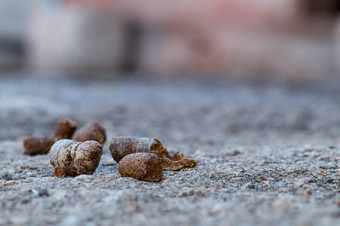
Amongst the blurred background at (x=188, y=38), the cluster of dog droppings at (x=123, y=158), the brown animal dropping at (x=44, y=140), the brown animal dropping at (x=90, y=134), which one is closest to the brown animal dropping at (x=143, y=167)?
the cluster of dog droppings at (x=123, y=158)

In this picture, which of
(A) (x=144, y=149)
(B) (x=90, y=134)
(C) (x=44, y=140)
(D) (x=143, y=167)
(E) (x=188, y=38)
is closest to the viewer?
(D) (x=143, y=167)

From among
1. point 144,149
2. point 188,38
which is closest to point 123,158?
point 144,149

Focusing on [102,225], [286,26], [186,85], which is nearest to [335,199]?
[102,225]

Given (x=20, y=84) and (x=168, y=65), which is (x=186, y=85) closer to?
(x=168, y=65)

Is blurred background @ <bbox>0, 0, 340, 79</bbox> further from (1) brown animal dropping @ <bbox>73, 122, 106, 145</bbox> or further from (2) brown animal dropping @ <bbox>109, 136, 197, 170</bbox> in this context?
(2) brown animal dropping @ <bbox>109, 136, 197, 170</bbox>

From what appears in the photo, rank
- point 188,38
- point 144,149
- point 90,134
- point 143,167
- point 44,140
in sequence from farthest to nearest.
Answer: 1. point 188,38
2. point 44,140
3. point 90,134
4. point 144,149
5. point 143,167

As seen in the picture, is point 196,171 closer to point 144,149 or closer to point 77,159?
point 144,149

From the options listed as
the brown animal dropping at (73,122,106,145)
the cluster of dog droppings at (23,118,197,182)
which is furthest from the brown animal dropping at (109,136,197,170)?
the brown animal dropping at (73,122,106,145)
